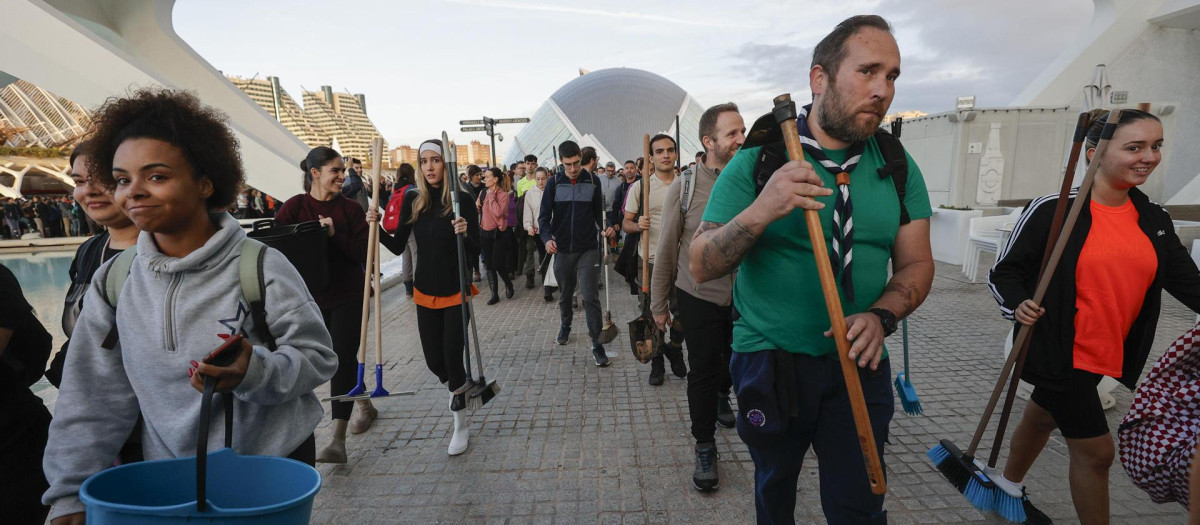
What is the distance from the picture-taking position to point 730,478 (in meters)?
3.37

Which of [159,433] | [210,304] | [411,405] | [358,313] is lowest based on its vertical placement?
[411,405]

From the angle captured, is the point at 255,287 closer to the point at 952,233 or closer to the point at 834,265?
the point at 834,265

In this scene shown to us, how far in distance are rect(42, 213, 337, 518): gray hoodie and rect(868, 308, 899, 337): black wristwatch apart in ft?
5.80

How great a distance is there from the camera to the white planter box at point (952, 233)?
10680mm

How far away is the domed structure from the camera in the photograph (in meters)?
56.6

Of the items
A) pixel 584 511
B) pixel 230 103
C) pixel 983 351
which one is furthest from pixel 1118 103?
pixel 230 103

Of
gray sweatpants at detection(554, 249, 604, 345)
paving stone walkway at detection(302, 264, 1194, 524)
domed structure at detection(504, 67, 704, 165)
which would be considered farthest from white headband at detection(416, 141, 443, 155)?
domed structure at detection(504, 67, 704, 165)

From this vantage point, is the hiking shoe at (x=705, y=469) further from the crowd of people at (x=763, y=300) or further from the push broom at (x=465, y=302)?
the push broom at (x=465, y=302)

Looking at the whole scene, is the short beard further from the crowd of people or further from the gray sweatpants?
the gray sweatpants

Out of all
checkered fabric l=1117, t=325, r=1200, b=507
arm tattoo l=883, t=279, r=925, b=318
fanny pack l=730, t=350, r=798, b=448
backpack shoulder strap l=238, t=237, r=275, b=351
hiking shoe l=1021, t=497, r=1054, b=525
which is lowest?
hiking shoe l=1021, t=497, r=1054, b=525

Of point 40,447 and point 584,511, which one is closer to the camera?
point 40,447

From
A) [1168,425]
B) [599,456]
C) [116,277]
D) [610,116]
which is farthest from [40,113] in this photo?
[1168,425]

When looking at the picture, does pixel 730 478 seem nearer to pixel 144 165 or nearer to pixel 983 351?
pixel 144 165

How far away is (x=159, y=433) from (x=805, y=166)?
2.03 meters
